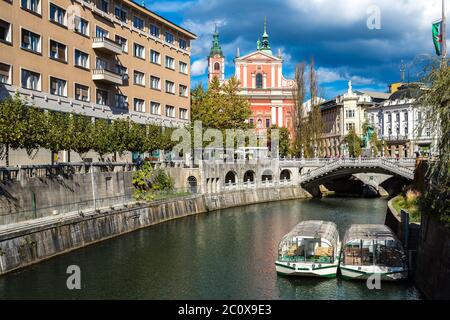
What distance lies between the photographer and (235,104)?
322ft

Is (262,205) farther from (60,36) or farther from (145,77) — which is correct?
(60,36)

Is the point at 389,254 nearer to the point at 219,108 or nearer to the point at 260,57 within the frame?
the point at 219,108

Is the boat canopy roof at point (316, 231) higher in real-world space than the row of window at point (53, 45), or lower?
lower

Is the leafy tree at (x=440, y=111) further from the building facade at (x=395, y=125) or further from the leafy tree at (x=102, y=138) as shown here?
the building facade at (x=395, y=125)

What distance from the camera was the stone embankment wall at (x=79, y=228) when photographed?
116 ft

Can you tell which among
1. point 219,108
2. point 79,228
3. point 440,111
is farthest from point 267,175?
point 440,111

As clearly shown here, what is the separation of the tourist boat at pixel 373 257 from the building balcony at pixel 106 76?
3949 cm

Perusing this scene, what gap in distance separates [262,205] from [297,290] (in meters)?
51.6

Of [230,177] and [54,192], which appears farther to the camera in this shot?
[230,177]

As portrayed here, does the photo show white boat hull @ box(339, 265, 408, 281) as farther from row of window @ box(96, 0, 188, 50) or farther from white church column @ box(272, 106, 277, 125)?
white church column @ box(272, 106, 277, 125)

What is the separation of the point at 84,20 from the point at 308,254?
40995 millimetres

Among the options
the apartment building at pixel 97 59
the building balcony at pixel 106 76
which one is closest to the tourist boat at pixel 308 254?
the apartment building at pixel 97 59

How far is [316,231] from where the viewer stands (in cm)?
4044
